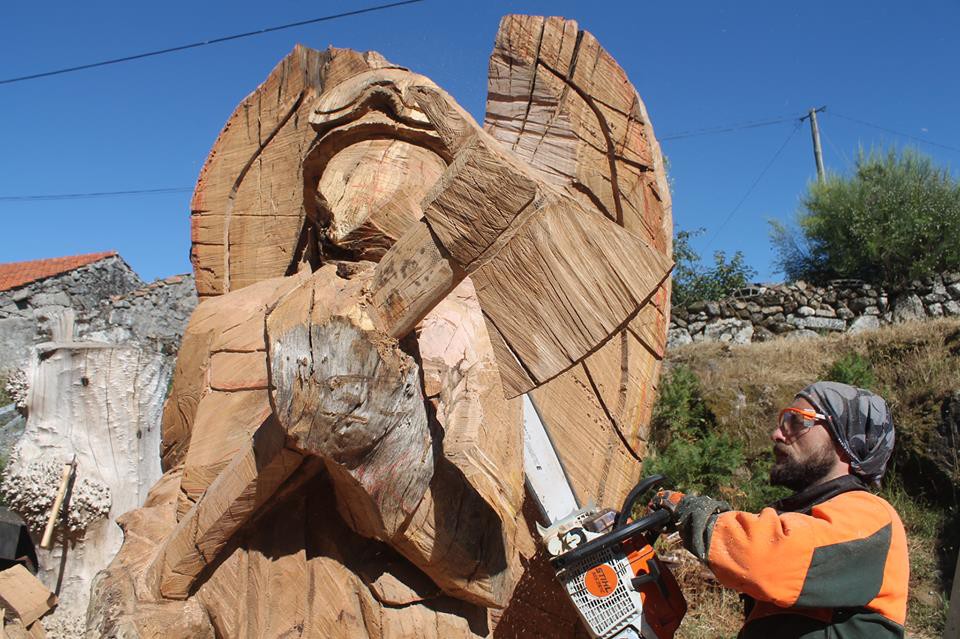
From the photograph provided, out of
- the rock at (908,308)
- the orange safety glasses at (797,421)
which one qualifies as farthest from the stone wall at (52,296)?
the orange safety glasses at (797,421)

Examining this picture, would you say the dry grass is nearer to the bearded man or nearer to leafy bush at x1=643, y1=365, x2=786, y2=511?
leafy bush at x1=643, y1=365, x2=786, y2=511

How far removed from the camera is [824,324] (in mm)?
10180

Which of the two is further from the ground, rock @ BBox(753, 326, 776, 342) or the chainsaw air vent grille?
rock @ BBox(753, 326, 776, 342)

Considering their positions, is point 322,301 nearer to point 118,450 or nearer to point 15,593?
point 118,450

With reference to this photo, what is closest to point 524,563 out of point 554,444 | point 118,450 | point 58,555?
point 554,444

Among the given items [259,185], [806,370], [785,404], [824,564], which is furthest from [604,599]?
[806,370]

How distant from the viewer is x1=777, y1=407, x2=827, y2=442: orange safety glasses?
168cm

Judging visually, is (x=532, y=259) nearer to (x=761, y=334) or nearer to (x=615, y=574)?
(x=615, y=574)

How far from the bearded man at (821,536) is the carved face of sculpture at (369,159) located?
892mm

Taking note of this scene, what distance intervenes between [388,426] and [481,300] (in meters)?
0.30

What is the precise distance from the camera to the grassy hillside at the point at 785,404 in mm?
4238

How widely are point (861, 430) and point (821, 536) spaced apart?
0.30 metres

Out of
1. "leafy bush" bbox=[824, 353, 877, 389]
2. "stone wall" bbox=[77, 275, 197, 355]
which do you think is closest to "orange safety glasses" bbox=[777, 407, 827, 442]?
"leafy bush" bbox=[824, 353, 877, 389]

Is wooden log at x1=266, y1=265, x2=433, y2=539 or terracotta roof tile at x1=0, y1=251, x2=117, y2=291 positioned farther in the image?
terracotta roof tile at x1=0, y1=251, x2=117, y2=291
